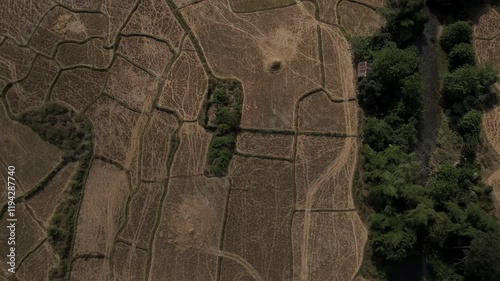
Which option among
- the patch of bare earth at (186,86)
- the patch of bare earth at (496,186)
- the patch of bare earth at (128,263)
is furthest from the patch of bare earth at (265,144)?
the patch of bare earth at (496,186)

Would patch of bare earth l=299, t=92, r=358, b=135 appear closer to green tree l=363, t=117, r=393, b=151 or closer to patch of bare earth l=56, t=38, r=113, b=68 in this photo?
green tree l=363, t=117, r=393, b=151

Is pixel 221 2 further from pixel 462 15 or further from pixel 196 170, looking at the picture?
pixel 462 15

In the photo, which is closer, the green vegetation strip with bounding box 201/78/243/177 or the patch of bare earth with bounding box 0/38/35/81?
the green vegetation strip with bounding box 201/78/243/177

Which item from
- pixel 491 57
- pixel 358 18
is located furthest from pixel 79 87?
pixel 491 57

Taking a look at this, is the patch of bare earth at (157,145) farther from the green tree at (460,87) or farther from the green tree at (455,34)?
the green tree at (455,34)

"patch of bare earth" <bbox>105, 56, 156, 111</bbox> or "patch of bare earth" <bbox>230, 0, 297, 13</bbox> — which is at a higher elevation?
"patch of bare earth" <bbox>230, 0, 297, 13</bbox>

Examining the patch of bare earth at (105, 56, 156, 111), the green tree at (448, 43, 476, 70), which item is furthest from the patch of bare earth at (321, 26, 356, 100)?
the patch of bare earth at (105, 56, 156, 111)

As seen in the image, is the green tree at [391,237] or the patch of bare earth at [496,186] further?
the patch of bare earth at [496,186]
